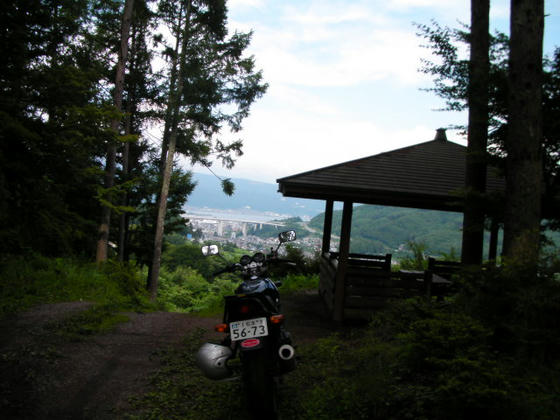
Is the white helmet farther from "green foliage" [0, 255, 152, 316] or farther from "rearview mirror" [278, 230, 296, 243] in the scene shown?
"green foliage" [0, 255, 152, 316]

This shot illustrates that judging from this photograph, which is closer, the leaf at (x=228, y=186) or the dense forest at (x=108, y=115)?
the dense forest at (x=108, y=115)

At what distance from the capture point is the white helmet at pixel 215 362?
358cm

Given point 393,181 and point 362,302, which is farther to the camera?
point 362,302

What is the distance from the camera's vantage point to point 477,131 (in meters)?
7.03

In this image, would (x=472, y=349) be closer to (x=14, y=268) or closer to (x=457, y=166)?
(x=457, y=166)

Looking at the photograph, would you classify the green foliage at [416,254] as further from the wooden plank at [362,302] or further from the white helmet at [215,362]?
the white helmet at [215,362]

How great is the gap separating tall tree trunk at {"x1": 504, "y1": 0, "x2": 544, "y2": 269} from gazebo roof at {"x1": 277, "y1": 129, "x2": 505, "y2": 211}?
223 centimetres

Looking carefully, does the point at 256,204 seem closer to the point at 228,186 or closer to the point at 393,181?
the point at 228,186

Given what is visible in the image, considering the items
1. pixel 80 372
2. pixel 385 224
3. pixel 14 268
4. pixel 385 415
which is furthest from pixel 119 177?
pixel 385 224

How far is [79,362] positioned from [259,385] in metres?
2.84

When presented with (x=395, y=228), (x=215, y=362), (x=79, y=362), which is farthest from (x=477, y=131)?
(x=395, y=228)

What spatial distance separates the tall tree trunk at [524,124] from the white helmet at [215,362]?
3544 millimetres

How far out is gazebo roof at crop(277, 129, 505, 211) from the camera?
7.86m

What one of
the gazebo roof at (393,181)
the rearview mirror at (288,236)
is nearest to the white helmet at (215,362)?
the rearview mirror at (288,236)
